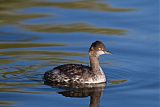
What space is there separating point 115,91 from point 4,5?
9060 millimetres

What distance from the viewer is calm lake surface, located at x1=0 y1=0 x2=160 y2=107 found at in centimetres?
1512

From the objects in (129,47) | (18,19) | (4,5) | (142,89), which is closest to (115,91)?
(142,89)

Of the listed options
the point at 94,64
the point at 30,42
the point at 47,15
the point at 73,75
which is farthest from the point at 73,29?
the point at 73,75

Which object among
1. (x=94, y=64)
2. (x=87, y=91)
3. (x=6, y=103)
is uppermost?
(x=94, y=64)

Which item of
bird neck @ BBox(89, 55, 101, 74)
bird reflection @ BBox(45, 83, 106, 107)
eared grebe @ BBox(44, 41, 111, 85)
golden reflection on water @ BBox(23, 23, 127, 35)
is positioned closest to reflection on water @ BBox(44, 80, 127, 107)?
bird reflection @ BBox(45, 83, 106, 107)

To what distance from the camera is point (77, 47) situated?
18.8m

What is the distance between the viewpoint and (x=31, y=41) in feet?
63.6

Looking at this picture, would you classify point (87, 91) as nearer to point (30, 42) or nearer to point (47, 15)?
point (30, 42)

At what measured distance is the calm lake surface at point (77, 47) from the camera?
15.1m

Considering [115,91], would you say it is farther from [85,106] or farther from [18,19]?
[18,19]

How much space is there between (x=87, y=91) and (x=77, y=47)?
10.7ft

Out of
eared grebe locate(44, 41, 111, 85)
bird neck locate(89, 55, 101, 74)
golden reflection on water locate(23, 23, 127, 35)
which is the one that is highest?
golden reflection on water locate(23, 23, 127, 35)

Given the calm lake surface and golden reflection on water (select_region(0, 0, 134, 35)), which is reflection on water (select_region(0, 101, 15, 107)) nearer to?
the calm lake surface

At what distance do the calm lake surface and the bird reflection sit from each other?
0.07ft
